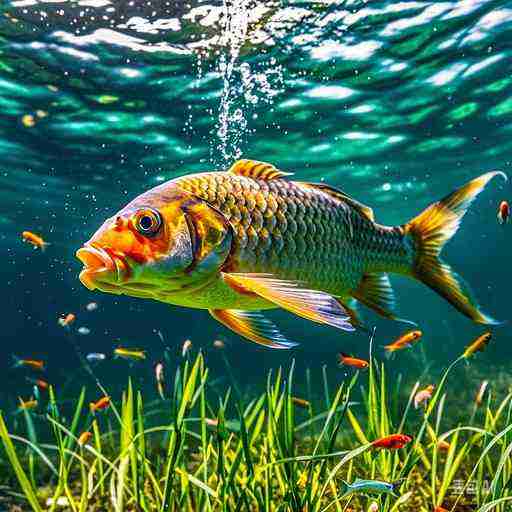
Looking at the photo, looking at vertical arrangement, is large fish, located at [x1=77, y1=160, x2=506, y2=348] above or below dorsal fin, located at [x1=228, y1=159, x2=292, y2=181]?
below

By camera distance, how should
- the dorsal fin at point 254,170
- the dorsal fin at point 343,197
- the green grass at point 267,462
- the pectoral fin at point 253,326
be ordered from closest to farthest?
the pectoral fin at point 253,326, the dorsal fin at point 254,170, the dorsal fin at point 343,197, the green grass at point 267,462

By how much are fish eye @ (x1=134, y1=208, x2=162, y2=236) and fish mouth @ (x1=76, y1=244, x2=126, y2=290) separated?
18 cm

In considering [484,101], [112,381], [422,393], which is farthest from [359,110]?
[112,381]

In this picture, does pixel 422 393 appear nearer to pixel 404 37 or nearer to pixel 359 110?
pixel 404 37

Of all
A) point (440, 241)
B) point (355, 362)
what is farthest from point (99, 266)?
point (355, 362)

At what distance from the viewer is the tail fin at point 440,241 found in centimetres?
281

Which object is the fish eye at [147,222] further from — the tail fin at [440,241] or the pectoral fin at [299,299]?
the tail fin at [440,241]

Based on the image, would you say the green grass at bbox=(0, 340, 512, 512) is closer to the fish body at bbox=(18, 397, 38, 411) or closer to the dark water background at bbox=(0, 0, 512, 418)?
the fish body at bbox=(18, 397, 38, 411)

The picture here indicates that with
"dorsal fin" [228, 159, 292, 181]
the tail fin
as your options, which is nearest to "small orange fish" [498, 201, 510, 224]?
the tail fin

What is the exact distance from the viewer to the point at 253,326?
2.35 metres

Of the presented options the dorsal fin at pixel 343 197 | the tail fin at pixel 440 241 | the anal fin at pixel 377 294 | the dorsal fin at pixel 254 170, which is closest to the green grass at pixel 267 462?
the anal fin at pixel 377 294

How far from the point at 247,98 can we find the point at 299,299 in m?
13.9

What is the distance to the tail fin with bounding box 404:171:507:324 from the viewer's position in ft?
9.22

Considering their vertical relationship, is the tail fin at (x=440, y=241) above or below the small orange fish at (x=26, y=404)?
above
